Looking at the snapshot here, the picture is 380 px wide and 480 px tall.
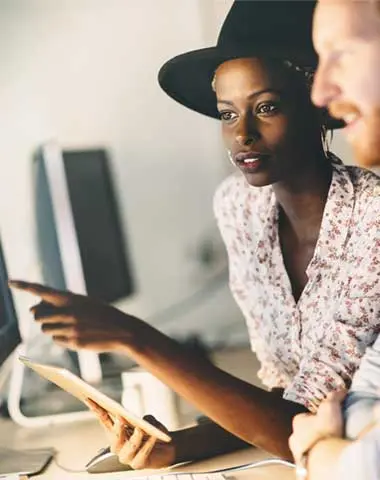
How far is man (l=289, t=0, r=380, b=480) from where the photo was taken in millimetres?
1119

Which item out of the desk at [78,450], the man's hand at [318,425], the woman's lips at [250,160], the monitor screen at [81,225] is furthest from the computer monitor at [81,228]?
the man's hand at [318,425]

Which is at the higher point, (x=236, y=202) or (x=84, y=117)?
(x=84, y=117)

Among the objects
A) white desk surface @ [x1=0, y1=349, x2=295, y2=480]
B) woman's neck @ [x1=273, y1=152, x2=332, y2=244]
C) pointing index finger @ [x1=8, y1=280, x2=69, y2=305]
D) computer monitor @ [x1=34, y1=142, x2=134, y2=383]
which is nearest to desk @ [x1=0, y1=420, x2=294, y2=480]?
white desk surface @ [x1=0, y1=349, x2=295, y2=480]

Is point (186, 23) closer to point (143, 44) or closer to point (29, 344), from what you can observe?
point (143, 44)

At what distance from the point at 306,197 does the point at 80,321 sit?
419 millimetres

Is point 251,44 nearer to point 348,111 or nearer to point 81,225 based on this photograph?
point 348,111

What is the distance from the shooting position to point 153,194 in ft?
4.20

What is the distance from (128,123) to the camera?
1.26 metres

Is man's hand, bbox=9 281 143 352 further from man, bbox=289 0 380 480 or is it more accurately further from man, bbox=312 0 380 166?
man, bbox=312 0 380 166

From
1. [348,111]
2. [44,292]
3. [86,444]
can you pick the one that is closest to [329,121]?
[348,111]

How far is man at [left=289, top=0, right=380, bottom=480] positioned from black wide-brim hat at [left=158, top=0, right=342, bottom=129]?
2 cm

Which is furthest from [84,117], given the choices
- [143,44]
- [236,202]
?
[236,202]

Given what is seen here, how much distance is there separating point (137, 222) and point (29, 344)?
0.28 meters

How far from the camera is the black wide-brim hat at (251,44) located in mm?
→ 1170
